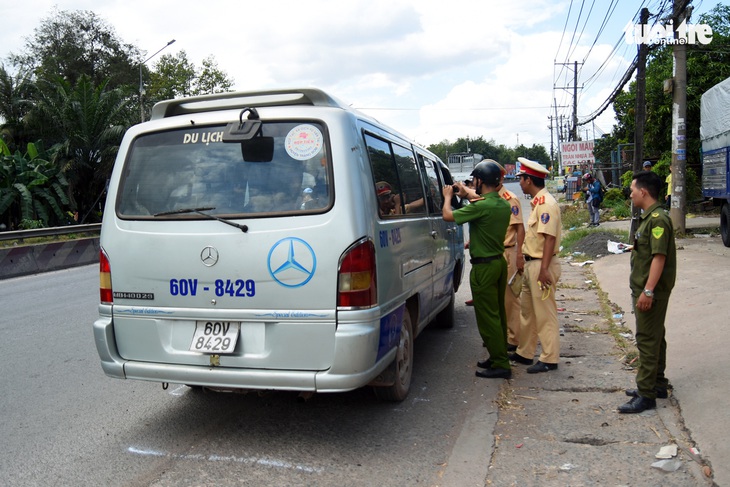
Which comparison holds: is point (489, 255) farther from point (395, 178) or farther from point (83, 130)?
point (83, 130)

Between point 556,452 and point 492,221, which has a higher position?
point 492,221

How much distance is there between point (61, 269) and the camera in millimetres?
14906

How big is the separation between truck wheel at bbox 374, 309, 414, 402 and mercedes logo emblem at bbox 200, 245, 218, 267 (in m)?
1.44

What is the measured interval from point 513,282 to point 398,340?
6.96 ft

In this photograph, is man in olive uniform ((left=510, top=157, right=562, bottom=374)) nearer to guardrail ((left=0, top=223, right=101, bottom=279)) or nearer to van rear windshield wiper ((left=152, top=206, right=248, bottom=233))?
van rear windshield wiper ((left=152, top=206, right=248, bottom=233))

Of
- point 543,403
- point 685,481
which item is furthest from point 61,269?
point 685,481

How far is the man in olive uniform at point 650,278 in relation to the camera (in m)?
4.11

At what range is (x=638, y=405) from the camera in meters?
4.29

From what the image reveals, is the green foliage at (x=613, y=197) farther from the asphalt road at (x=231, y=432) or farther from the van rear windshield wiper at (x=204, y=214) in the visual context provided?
the van rear windshield wiper at (x=204, y=214)

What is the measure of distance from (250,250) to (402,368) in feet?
5.24

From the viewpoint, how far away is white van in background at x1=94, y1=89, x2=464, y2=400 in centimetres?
361

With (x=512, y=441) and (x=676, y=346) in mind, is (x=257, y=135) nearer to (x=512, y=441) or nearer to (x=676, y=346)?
(x=512, y=441)

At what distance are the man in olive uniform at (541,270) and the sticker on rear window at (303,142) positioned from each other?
2.34 m

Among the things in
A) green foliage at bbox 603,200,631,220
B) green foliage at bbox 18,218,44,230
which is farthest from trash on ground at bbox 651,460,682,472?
green foliage at bbox 18,218,44,230
